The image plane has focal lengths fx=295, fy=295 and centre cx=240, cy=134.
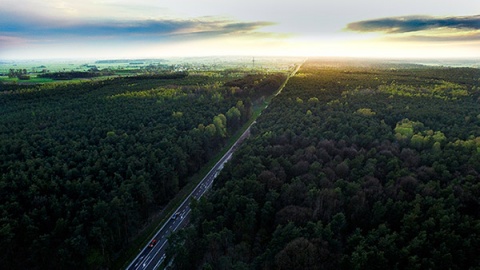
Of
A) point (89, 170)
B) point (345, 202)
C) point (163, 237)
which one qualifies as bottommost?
point (163, 237)

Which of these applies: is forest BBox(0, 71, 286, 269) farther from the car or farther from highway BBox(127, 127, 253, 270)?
the car

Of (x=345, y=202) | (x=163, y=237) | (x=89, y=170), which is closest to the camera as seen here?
(x=345, y=202)

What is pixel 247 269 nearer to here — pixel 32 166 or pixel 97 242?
pixel 97 242

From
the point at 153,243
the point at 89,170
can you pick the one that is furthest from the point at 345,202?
the point at 89,170

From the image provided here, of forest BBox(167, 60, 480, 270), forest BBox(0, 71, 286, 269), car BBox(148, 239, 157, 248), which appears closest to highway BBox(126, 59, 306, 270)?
car BBox(148, 239, 157, 248)

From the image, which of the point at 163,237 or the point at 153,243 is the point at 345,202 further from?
the point at 153,243
